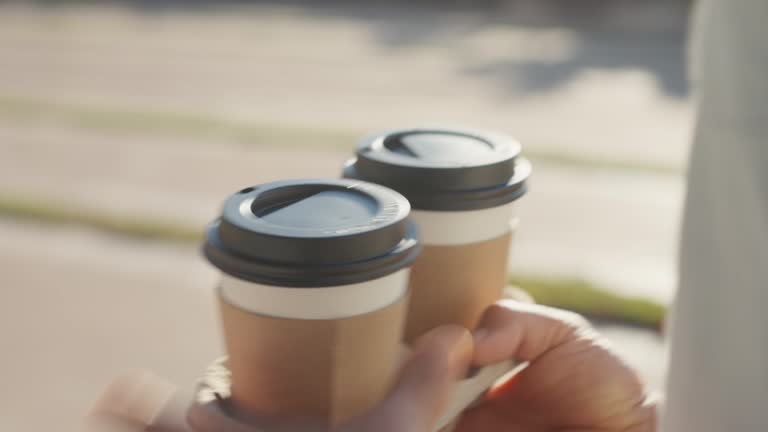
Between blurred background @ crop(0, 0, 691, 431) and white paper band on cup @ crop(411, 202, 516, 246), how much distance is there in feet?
5.09

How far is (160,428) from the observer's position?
0.94 metres

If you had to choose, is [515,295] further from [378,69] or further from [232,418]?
[378,69]

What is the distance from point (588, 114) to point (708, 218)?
227 inches

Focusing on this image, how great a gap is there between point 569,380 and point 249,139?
15.8 feet

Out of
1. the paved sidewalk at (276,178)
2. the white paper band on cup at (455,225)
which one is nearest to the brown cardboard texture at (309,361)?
the white paper band on cup at (455,225)

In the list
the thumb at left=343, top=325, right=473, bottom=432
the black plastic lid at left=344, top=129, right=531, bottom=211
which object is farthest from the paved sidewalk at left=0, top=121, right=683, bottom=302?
the thumb at left=343, top=325, right=473, bottom=432

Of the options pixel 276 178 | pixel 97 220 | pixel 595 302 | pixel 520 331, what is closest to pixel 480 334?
pixel 520 331

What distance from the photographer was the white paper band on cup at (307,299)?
0.92 meters

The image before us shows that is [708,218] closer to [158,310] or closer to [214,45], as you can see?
[158,310]

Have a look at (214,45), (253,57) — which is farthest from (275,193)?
(214,45)

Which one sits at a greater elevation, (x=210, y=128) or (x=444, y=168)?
(x=444, y=168)

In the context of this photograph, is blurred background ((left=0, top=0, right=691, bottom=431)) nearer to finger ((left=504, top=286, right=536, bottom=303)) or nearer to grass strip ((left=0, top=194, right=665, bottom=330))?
grass strip ((left=0, top=194, right=665, bottom=330))

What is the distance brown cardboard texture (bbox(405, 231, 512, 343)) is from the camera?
3.87ft

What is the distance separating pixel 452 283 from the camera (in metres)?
1.19
